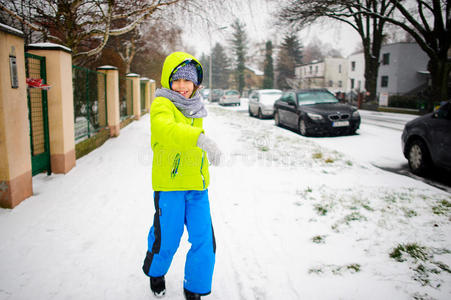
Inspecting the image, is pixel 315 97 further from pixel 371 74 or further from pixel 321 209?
pixel 371 74

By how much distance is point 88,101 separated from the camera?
7852 millimetres

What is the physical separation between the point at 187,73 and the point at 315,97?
987 centimetres

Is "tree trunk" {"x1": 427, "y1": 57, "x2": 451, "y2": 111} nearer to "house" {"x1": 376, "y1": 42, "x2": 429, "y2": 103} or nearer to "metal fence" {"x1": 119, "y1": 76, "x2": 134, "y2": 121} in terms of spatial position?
"metal fence" {"x1": 119, "y1": 76, "x2": 134, "y2": 121}

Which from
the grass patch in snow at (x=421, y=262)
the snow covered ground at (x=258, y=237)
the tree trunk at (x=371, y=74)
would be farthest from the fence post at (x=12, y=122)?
the tree trunk at (x=371, y=74)

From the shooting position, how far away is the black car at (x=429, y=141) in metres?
5.11

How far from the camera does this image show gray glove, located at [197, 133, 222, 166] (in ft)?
5.51

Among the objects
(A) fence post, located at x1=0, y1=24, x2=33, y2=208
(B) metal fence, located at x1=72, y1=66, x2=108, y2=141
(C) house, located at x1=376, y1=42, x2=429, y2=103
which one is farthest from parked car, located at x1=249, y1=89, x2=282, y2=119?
(C) house, located at x1=376, y1=42, x2=429, y2=103

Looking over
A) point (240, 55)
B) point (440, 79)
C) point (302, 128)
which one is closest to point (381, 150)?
point (302, 128)

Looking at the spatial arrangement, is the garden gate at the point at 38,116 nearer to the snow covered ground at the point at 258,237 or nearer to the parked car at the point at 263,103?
the snow covered ground at the point at 258,237

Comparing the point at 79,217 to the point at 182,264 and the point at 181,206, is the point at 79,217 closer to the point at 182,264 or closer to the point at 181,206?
the point at 182,264

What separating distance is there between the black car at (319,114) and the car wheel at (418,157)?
3.92 metres

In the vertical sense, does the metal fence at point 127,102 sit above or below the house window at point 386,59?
below

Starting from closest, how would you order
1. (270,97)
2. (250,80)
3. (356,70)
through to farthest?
1. (270,97)
2. (356,70)
3. (250,80)

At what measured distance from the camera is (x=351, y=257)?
9.32 feet
